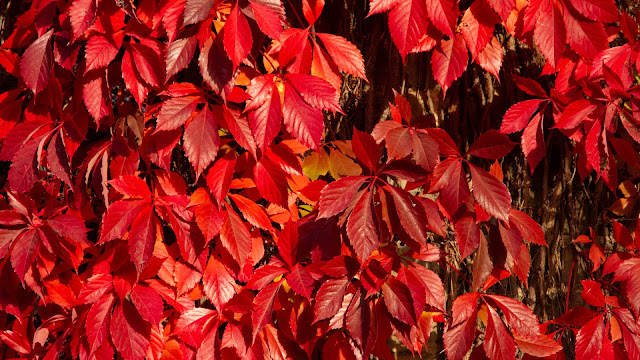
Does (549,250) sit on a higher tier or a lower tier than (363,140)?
lower

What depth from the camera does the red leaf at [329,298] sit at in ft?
3.85

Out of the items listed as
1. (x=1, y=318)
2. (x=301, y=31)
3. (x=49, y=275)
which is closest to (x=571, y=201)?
(x=301, y=31)

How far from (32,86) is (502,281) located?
1.32 metres

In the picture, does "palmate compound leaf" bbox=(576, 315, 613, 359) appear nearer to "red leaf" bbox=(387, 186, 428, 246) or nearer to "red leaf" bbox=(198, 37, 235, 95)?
"red leaf" bbox=(387, 186, 428, 246)

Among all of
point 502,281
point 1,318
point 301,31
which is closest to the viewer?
point 301,31

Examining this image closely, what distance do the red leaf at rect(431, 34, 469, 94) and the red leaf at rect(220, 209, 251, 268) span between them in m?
0.59

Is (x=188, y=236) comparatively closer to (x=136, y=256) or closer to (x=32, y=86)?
(x=136, y=256)

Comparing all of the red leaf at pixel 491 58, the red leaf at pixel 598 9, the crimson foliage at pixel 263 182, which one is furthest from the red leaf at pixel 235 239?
the red leaf at pixel 598 9

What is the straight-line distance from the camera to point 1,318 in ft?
4.54

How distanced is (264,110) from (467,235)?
57cm

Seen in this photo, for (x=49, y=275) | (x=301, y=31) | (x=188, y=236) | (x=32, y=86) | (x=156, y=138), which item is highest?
(x=301, y=31)

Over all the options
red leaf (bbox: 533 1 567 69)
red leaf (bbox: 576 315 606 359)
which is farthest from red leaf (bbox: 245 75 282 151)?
red leaf (bbox: 576 315 606 359)

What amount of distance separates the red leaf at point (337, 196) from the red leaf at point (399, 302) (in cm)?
24

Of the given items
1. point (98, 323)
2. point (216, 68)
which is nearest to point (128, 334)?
point (98, 323)
